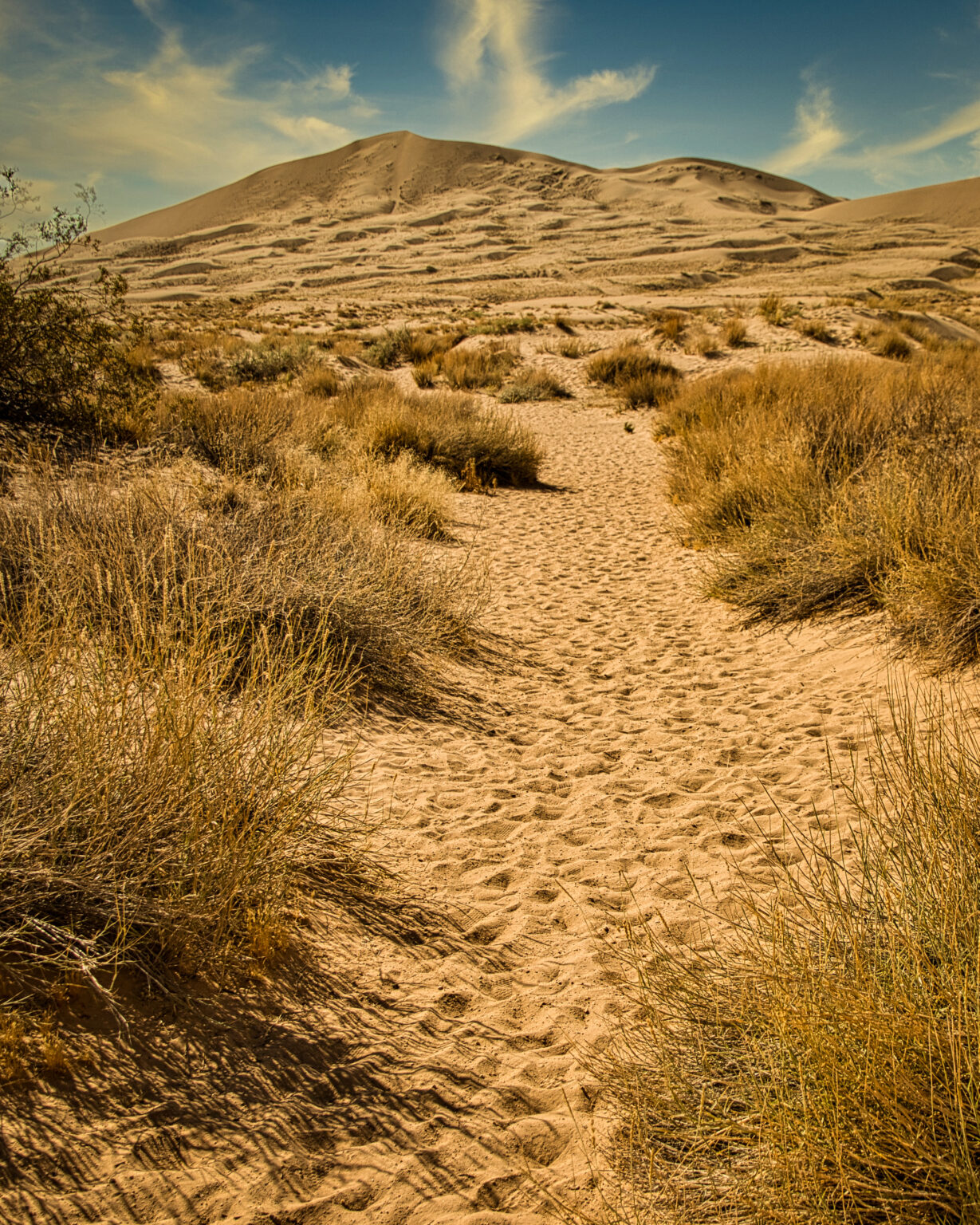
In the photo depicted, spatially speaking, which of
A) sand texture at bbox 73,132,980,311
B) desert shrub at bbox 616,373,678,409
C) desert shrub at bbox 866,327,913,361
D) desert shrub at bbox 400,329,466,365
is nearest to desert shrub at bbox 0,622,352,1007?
desert shrub at bbox 616,373,678,409

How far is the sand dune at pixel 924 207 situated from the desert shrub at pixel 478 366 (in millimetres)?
80595

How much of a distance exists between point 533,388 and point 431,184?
302 feet

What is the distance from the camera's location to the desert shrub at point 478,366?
60.7ft

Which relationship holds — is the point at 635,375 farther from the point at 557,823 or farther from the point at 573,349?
the point at 557,823

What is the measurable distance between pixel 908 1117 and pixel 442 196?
101543mm

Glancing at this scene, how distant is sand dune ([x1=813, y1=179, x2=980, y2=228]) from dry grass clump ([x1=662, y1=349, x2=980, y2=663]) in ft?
299

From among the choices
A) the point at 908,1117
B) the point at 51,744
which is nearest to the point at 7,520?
the point at 51,744

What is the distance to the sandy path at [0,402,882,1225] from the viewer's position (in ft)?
5.58

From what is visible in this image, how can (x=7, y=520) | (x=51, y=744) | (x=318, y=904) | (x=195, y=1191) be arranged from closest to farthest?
(x=195, y=1191) → (x=51, y=744) → (x=318, y=904) → (x=7, y=520)

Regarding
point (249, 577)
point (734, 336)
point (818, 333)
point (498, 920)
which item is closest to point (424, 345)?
point (734, 336)

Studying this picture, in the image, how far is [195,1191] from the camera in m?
1.63

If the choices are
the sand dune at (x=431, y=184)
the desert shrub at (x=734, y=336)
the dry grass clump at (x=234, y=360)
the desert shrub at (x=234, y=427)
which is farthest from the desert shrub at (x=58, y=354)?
the sand dune at (x=431, y=184)

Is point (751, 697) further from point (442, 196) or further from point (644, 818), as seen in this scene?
point (442, 196)

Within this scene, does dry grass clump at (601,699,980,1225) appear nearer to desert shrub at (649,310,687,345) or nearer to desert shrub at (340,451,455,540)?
desert shrub at (340,451,455,540)
